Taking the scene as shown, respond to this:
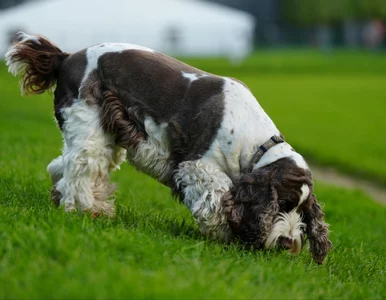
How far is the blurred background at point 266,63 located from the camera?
52.9ft

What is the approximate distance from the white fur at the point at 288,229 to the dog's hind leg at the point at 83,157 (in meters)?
1.39

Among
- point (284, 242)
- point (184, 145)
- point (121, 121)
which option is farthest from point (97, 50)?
point (284, 242)

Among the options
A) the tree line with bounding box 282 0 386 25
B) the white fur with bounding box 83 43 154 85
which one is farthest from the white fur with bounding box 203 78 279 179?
the tree line with bounding box 282 0 386 25

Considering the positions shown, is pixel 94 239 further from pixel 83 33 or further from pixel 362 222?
pixel 83 33

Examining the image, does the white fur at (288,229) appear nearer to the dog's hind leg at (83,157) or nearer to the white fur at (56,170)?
the dog's hind leg at (83,157)

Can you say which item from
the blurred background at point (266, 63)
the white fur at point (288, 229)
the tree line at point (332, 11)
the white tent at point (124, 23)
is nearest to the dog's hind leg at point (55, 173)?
the white fur at point (288, 229)

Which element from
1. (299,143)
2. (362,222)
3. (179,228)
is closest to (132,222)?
(179,228)

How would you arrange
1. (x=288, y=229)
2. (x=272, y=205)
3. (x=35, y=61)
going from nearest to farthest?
(x=272, y=205) < (x=288, y=229) < (x=35, y=61)

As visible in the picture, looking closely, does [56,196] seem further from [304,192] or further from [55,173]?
[304,192]

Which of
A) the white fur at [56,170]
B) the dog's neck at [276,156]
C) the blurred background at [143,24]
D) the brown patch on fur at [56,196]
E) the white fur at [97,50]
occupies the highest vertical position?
the white fur at [97,50]

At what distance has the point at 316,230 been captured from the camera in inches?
236

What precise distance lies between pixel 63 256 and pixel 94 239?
396 millimetres

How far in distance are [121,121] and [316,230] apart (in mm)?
1749

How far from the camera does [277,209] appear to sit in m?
5.73
